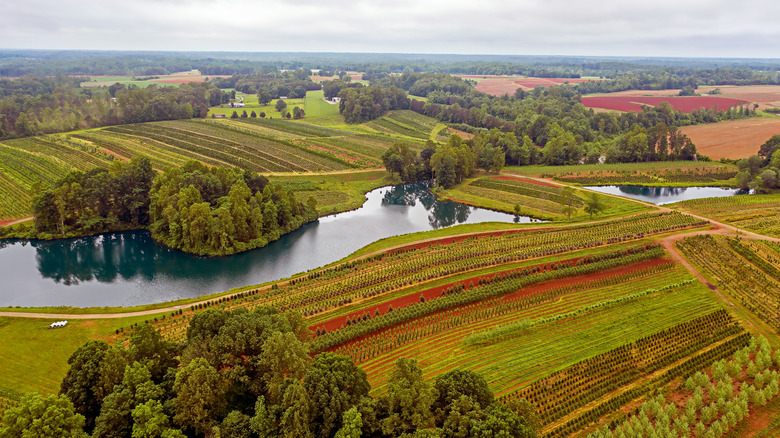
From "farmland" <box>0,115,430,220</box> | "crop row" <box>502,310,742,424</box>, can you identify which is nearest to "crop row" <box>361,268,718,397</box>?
"crop row" <box>502,310,742,424</box>

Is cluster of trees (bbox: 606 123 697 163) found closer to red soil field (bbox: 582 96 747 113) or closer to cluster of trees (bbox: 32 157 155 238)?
red soil field (bbox: 582 96 747 113)

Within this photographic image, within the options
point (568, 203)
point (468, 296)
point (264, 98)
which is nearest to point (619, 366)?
point (468, 296)

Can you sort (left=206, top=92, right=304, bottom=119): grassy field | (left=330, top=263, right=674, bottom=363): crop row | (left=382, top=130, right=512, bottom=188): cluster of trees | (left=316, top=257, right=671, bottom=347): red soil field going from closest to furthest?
(left=330, top=263, right=674, bottom=363): crop row
(left=316, top=257, right=671, bottom=347): red soil field
(left=382, top=130, right=512, bottom=188): cluster of trees
(left=206, top=92, right=304, bottom=119): grassy field

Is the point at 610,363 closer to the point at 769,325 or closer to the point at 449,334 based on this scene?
the point at 449,334

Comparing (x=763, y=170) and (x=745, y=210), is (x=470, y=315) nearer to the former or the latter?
(x=745, y=210)

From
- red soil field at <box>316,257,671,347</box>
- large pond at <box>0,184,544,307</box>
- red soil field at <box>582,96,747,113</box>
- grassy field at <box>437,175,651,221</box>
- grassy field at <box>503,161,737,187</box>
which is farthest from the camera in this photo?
red soil field at <box>582,96,747,113</box>

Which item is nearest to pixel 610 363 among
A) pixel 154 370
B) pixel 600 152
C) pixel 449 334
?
pixel 449 334
